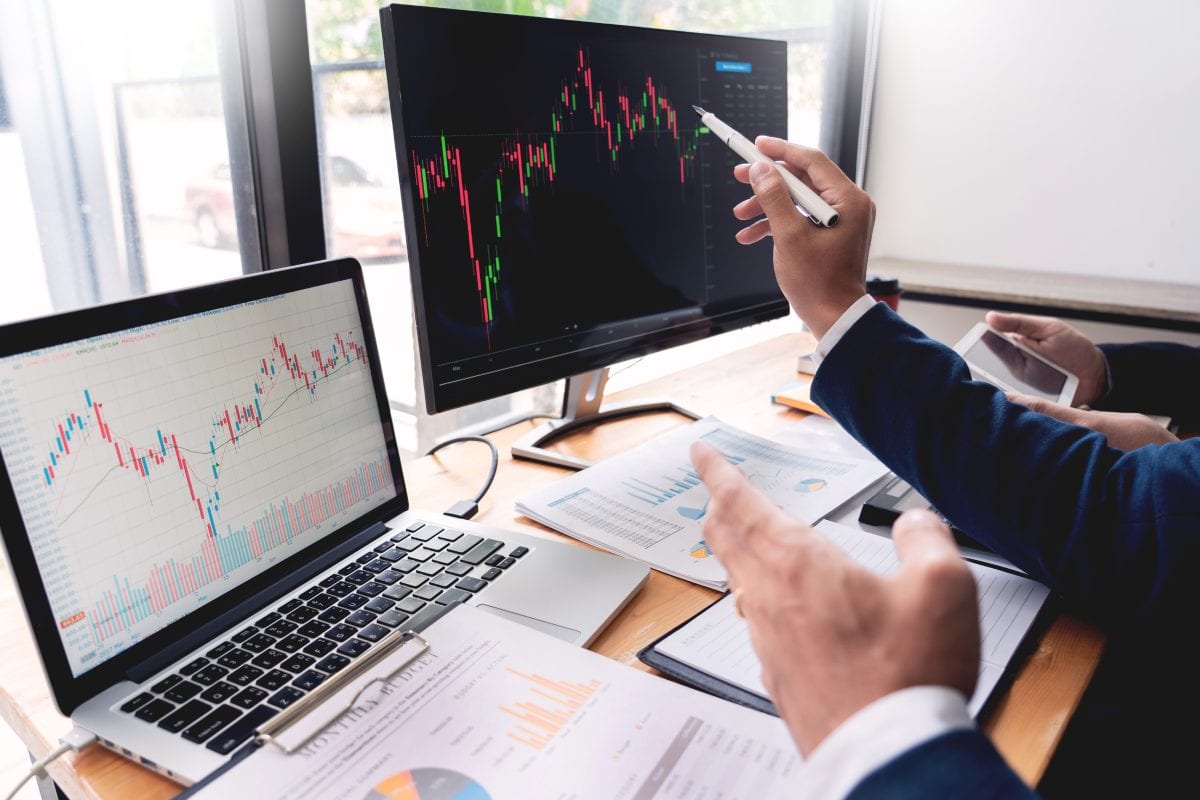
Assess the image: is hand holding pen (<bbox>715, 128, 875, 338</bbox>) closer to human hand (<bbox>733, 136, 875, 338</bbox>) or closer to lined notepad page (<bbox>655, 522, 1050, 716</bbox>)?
human hand (<bbox>733, 136, 875, 338</bbox>)

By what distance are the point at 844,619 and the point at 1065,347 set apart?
0.97m

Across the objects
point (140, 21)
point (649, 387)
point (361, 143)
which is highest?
point (140, 21)

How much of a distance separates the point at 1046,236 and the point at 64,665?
2.06 m

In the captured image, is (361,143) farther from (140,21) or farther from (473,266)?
(473,266)

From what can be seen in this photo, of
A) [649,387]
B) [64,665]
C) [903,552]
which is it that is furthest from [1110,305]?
[64,665]

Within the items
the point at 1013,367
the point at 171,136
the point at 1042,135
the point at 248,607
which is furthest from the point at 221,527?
the point at 1042,135

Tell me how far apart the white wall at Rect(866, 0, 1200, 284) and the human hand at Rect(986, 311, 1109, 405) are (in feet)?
2.78

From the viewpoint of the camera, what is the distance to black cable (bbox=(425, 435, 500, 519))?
85 centimetres

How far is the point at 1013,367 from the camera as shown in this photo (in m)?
1.12

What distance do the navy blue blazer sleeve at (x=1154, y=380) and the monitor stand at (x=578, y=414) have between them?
0.62 metres

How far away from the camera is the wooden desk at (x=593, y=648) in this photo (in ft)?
1.71

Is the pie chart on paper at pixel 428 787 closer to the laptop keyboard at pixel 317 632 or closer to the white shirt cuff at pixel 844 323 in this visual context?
the laptop keyboard at pixel 317 632

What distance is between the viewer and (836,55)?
83.0 inches

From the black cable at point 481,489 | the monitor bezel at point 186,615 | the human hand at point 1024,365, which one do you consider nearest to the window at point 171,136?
the black cable at point 481,489
